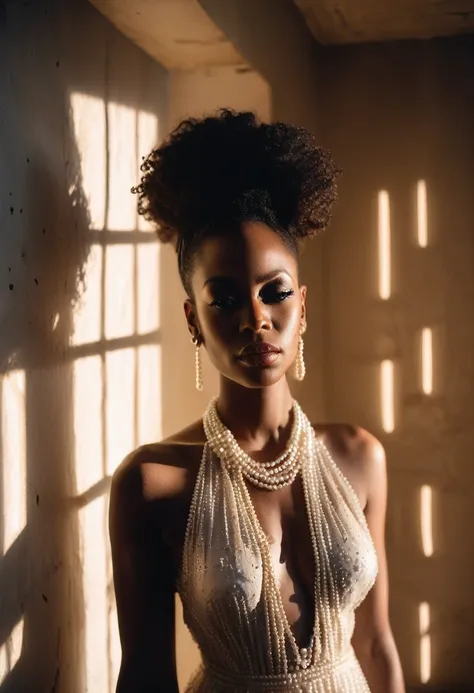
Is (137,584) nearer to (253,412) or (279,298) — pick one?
(253,412)

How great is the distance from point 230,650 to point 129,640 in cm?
17

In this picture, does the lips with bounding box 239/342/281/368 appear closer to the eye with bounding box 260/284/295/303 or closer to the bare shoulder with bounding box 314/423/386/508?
the eye with bounding box 260/284/295/303

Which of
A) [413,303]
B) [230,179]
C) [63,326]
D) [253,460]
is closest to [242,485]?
[253,460]

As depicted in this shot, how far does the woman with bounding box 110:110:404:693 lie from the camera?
132 cm

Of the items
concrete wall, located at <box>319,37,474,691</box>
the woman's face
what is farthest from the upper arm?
concrete wall, located at <box>319,37,474,691</box>

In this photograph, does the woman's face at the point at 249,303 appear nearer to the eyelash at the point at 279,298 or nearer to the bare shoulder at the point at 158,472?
the eyelash at the point at 279,298

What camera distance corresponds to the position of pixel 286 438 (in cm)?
147

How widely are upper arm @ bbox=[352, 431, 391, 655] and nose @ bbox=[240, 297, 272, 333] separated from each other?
391 mm

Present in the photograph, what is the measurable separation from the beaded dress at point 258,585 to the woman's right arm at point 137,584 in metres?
0.06

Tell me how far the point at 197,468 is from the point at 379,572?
43 centimetres

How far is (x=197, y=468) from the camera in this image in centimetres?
140

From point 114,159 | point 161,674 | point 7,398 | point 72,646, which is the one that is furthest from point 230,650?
point 114,159

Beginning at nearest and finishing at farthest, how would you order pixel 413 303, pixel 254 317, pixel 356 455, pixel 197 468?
pixel 254 317 → pixel 197 468 → pixel 356 455 → pixel 413 303

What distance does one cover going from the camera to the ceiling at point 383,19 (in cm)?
206
